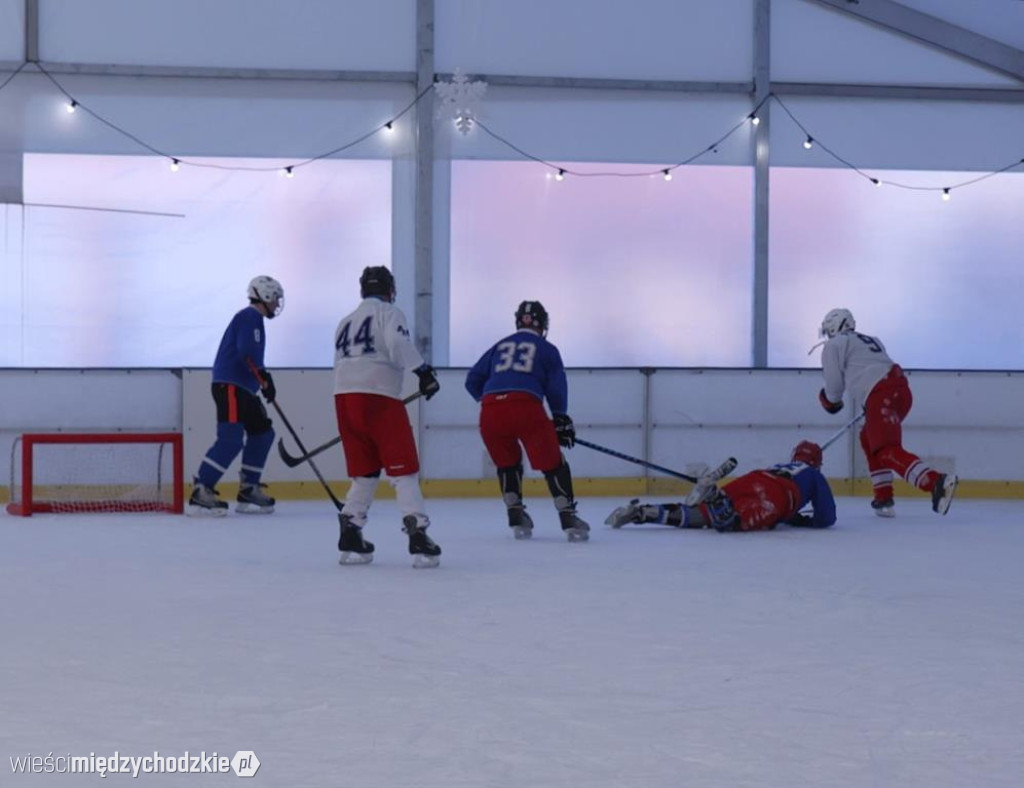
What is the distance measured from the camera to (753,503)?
22.7ft

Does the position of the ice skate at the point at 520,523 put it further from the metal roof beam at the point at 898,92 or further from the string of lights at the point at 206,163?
the metal roof beam at the point at 898,92

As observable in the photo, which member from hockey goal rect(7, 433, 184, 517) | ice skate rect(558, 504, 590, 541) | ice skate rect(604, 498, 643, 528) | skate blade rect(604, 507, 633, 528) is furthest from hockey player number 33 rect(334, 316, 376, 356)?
hockey goal rect(7, 433, 184, 517)

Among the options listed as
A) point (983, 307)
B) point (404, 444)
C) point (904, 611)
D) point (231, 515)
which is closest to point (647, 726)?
point (904, 611)

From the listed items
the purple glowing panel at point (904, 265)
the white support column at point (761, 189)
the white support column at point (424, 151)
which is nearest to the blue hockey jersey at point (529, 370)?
the white support column at point (424, 151)

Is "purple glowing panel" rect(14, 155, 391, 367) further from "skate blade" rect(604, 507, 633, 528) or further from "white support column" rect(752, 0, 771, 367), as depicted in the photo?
"skate blade" rect(604, 507, 633, 528)

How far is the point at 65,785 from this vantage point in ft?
7.59

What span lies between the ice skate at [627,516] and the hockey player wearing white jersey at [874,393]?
1.69m

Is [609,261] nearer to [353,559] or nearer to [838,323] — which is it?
[838,323]

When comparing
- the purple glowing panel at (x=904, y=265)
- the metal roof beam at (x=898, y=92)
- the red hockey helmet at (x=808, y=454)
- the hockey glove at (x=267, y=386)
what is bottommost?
the red hockey helmet at (x=808, y=454)

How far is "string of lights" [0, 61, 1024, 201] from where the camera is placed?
10359mm

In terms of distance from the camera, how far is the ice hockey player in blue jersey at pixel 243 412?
313 inches

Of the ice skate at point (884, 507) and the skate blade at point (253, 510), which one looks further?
the skate blade at point (253, 510)

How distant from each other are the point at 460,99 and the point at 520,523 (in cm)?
471

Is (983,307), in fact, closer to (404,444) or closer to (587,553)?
(587,553)
